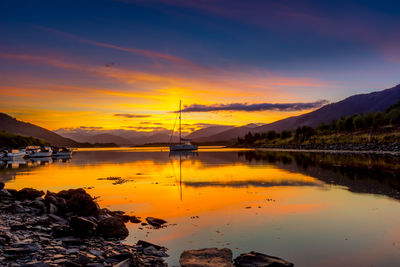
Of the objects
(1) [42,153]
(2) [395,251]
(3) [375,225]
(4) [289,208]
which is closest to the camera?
(2) [395,251]

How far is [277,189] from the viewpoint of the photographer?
2788 centimetres

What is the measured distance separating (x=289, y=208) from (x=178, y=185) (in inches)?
541

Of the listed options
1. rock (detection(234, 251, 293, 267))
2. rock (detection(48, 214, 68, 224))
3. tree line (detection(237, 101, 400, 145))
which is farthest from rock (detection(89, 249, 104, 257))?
tree line (detection(237, 101, 400, 145))

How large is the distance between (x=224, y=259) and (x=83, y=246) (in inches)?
217

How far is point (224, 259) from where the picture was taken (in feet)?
37.1

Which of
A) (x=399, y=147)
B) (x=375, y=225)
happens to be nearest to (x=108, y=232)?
(x=375, y=225)

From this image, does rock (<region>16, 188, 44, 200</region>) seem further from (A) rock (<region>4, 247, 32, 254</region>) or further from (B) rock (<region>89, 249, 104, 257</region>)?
(B) rock (<region>89, 249, 104, 257</region>)

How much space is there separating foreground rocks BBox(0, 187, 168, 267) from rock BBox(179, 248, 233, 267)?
2.90 feet

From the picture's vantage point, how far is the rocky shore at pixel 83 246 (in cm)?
1085

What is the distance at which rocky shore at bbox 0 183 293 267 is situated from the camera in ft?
35.6

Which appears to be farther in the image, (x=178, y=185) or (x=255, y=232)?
(x=178, y=185)

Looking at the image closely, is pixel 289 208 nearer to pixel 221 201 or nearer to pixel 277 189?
pixel 221 201

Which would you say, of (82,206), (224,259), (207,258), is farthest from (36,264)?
(82,206)

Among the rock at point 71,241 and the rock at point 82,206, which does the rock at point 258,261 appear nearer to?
the rock at point 71,241
